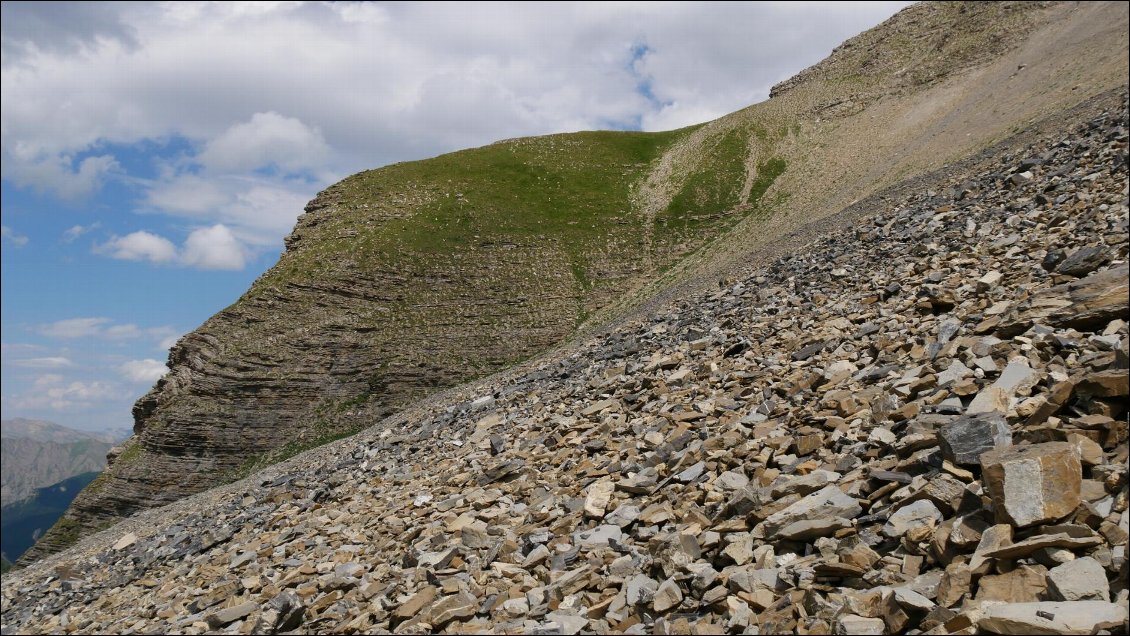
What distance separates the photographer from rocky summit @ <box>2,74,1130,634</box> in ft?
17.4

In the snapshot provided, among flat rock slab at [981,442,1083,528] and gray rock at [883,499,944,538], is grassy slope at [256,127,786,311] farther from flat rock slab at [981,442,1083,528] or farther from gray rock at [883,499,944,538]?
flat rock slab at [981,442,1083,528]

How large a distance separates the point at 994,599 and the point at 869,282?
36.7ft

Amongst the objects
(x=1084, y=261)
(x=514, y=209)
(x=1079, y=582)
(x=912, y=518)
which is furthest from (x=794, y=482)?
(x=514, y=209)

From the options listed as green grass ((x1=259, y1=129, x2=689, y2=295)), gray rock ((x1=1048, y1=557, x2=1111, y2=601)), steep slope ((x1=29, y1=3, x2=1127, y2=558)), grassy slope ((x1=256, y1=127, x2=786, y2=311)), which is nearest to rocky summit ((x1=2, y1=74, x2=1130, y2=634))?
gray rock ((x1=1048, y1=557, x2=1111, y2=601))

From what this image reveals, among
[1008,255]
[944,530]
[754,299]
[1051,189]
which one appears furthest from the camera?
[754,299]

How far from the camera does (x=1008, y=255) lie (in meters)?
12.0

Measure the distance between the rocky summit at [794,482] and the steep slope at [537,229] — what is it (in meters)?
22.7

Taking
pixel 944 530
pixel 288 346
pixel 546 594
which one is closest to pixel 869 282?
pixel 944 530

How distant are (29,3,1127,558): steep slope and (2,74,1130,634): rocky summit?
22727 millimetres

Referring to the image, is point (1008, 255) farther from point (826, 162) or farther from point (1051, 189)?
point (826, 162)

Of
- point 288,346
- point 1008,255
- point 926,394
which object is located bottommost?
point 926,394

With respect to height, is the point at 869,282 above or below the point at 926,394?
above

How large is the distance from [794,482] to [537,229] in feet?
169

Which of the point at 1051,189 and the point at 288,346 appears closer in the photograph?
the point at 1051,189
